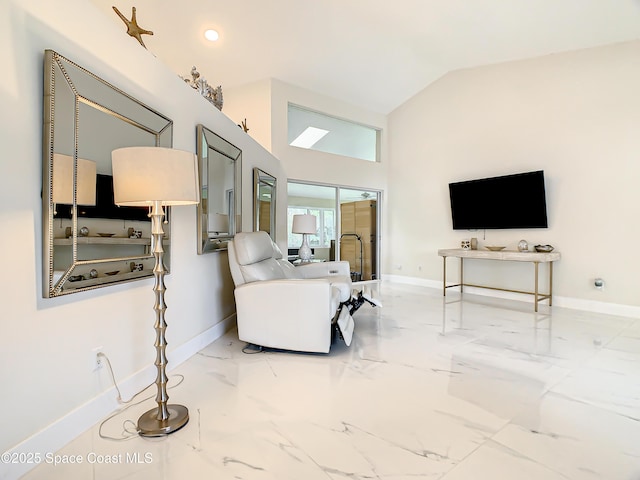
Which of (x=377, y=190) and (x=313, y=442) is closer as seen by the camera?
(x=313, y=442)

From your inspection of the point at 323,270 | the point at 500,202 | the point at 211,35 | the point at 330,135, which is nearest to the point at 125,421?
the point at 323,270

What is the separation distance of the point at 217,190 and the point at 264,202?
63.8 inches

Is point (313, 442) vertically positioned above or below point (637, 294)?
below

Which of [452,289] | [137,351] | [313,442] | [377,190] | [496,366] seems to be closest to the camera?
[313,442]

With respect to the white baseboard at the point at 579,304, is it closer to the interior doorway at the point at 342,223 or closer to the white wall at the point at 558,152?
the white wall at the point at 558,152

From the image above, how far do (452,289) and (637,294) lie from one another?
2389mm

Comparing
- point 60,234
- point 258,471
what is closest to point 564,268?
point 258,471

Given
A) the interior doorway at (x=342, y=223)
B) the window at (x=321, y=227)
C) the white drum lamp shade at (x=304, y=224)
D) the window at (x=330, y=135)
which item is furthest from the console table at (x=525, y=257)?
the window at (x=330, y=135)

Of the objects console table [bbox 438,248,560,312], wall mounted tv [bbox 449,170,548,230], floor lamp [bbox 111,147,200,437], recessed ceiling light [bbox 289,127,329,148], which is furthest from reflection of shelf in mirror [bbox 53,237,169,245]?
wall mounted tv [bbox 449,170,548,230]

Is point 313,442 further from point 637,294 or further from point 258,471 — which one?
point 637,294

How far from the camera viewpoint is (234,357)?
9.05ft

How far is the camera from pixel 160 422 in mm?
1728

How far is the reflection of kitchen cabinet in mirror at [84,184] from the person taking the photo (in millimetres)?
1484

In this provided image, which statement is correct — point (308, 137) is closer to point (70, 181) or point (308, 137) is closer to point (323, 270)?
point (323, 270)
